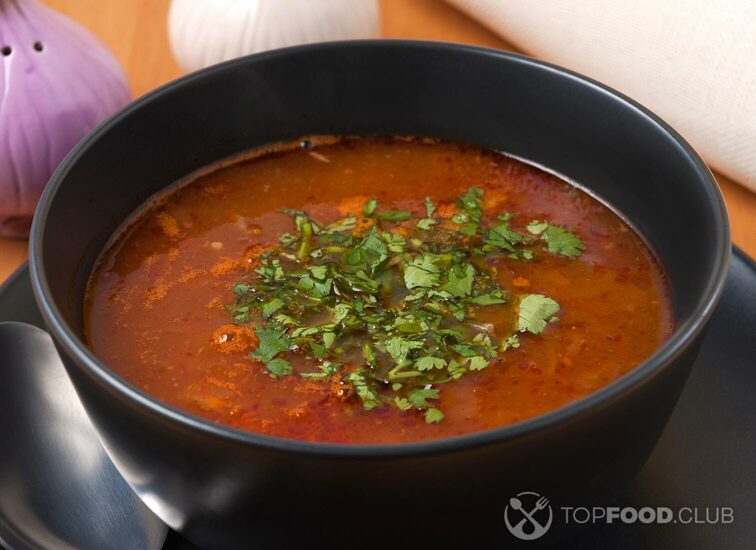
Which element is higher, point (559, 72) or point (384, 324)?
point (559, 72)

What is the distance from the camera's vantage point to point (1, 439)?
173 cm

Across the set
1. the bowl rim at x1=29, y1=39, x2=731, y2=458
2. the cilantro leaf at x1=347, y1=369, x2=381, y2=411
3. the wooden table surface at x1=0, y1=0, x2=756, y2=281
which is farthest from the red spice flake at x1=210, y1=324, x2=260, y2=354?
the wooden table surface at x1=0, y1=0, x2=756, y2=281

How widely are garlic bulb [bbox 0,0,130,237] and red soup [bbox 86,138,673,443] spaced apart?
392 mm

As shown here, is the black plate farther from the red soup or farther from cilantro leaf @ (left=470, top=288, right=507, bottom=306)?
cilantro leaf @ (left=470, top=288, right=507, bottom=306)

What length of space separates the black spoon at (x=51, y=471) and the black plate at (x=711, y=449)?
0.26 ft

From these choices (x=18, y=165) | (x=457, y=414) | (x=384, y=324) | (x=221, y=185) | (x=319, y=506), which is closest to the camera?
(x=319, y=506)

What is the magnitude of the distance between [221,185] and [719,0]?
1167 mm

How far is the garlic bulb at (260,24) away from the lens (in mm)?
2570

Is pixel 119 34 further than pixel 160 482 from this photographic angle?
Yes

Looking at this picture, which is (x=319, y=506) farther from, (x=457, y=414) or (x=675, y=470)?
(x=675, y=470)

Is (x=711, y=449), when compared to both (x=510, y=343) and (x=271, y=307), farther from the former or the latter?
(x=271, y=307)

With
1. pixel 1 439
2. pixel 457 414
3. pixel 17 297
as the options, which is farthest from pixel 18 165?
pixel 457 414

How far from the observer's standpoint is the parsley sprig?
1593mm

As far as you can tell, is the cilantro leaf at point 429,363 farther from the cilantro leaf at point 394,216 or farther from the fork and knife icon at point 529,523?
the cilantro leaf at point 394,216
